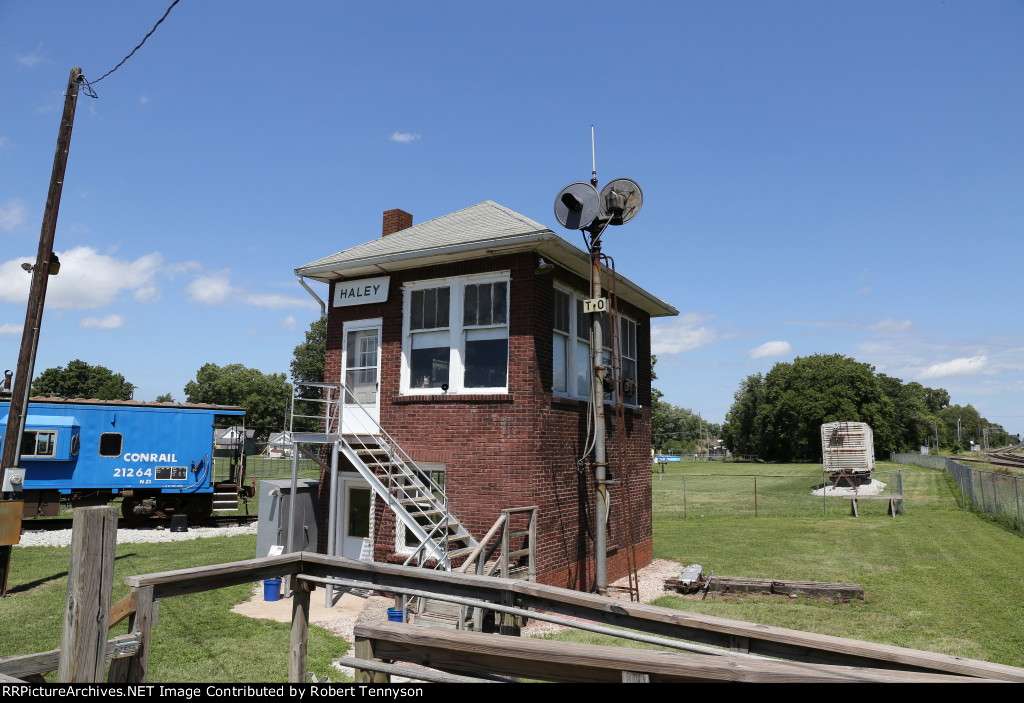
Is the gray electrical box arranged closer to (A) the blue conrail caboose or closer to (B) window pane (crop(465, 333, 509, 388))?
(B) window pane (crop(465, 333, 509, 388))

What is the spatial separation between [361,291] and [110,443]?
13.0 meters

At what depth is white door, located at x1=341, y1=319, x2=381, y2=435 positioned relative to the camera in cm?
1278

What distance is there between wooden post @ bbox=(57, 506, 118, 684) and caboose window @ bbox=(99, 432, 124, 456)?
1976 cm

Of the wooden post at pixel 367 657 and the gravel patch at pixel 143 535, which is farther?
the gravel patch at pixel 143 535

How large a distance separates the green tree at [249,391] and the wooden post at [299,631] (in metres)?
87.9

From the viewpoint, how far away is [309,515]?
44.3 ft

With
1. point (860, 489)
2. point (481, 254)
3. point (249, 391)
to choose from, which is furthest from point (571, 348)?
point (249, 391)

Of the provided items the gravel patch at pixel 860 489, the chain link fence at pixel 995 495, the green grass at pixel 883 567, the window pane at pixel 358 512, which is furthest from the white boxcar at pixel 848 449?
the window pane at pixel 358 512

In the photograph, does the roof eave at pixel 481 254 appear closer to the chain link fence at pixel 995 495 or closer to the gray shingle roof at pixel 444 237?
the gray shingle roof at pixel 444 237

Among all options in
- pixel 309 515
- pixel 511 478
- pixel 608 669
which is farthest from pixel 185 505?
pixel 608 669

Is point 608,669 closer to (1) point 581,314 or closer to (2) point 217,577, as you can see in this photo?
(2) point 217,577

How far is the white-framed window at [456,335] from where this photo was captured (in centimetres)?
1162

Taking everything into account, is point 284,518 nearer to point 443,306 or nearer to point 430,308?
point 430,308
